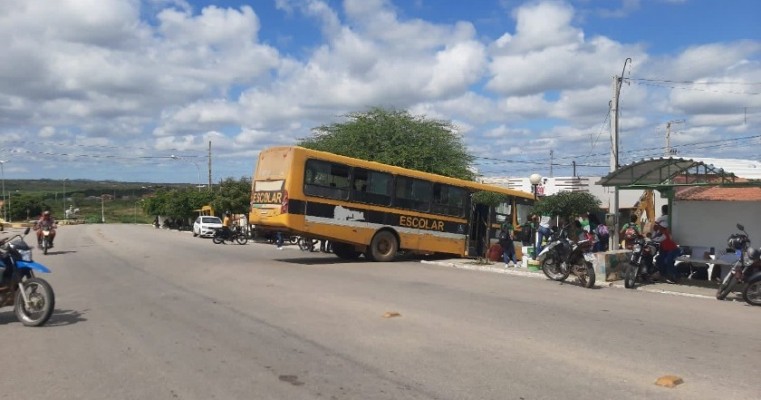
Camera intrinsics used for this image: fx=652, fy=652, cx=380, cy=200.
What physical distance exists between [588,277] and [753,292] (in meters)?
3.26

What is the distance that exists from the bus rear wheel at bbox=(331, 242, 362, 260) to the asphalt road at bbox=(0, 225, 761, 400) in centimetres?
766

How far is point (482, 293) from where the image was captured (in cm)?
1257

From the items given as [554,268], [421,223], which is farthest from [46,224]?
[554,268]

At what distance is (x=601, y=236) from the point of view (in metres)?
18.3

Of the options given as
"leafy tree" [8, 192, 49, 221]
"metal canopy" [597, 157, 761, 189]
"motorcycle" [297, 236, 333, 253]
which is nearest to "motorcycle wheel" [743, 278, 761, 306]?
"metal canopy" [597, 157, 761, 189]

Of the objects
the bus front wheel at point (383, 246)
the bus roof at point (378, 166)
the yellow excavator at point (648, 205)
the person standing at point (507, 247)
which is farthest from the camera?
the yellow excavator at point (648, 205)

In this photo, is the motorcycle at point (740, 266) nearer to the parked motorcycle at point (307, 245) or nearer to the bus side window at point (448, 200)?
the bus side window at point (448, 200)

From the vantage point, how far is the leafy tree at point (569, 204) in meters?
17.6

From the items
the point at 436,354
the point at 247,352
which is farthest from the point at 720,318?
the point at 247,352

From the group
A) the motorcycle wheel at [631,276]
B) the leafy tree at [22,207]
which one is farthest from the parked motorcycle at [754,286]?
the leafy tree at [22,207]

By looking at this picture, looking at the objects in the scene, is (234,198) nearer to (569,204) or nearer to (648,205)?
(648,205)

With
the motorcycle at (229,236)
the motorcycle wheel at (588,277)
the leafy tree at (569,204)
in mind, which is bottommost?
the motorcycle at (229,236)

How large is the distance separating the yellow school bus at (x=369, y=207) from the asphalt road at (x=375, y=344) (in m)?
5.12

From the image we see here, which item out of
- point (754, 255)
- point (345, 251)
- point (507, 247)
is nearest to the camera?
point (754, 255)
